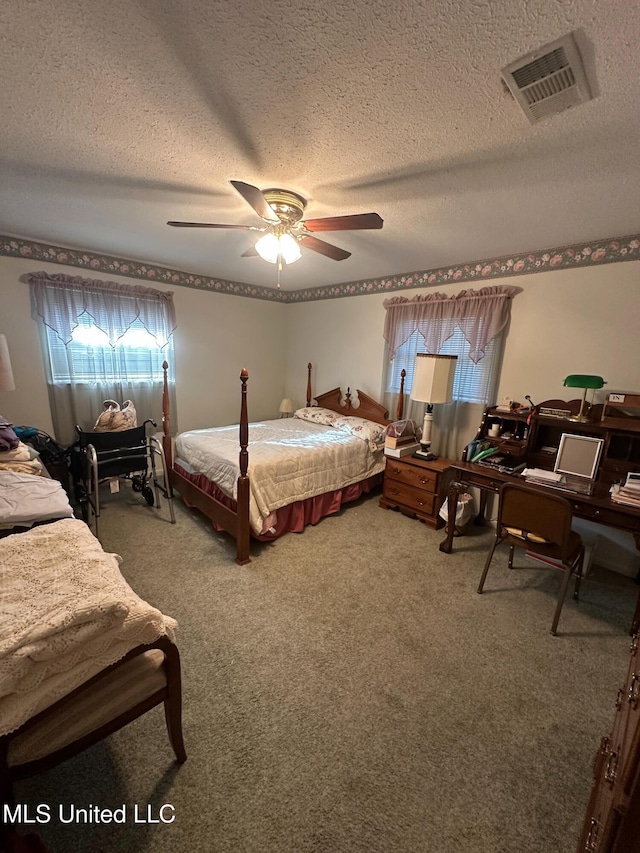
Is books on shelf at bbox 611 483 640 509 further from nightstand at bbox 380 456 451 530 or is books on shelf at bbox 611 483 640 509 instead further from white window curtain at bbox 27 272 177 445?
white window curtain at bbox 27 272 177 445

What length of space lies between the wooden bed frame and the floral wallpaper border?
996 millimetres

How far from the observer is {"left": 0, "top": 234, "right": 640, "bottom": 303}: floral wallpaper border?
2432 millimetres

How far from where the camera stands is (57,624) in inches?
35.6

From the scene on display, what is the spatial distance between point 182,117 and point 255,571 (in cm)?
250

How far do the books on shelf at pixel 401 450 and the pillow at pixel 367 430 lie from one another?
24cm

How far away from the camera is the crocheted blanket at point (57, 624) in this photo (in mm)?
851

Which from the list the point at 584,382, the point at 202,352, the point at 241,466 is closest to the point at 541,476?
the point at 584,382

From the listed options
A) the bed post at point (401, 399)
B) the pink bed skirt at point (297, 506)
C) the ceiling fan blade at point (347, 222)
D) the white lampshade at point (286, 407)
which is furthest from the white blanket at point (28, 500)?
the white lampshade at point (286, 407)

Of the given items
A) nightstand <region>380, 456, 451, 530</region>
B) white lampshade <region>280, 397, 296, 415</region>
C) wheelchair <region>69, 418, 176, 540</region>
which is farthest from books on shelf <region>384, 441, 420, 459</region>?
wheelchair <region>69, 418, 176, 540</region>

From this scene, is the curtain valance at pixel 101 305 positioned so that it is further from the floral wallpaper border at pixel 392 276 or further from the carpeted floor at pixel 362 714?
the carpeted floor at pixel 362 714

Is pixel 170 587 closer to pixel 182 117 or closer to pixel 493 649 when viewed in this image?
pixel 493 649

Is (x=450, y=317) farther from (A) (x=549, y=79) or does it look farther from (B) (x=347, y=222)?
(A) (x=549, y=79)

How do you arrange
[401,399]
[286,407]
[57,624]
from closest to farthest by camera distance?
1. [57,624]
2. [401,399]
3. [286,407]

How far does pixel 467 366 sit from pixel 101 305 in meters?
3.58
